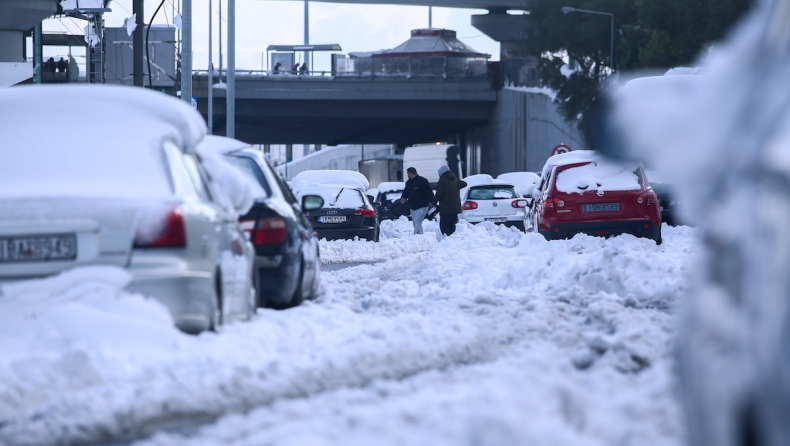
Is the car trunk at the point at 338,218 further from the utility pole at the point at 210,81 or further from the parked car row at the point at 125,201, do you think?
the utility pole at the point at 210,81

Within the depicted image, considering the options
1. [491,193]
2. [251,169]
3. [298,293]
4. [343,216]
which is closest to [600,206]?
[343,216]

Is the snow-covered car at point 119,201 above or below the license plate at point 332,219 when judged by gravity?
above

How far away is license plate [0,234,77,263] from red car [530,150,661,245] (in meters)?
14.4

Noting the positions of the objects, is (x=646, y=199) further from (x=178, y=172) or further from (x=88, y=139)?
(x=88, y=139)

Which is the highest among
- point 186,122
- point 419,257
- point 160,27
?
point 160,27

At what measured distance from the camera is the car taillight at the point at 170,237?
254 inches

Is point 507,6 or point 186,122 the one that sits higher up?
point 507,6

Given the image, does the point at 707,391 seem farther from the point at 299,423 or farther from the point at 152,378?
the point at 152,378

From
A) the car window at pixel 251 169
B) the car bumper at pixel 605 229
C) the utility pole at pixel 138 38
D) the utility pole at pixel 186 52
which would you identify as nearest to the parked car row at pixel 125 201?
the car window at pixel 251 169

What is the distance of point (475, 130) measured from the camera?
77125 mm

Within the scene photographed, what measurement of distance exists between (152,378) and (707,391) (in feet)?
10.8

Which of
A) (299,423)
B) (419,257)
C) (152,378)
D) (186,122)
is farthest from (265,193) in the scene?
(419,257)

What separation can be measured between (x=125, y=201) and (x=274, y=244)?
11.0 feet

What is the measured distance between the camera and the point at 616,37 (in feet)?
208
